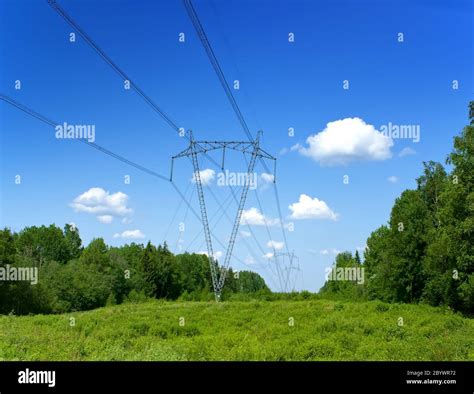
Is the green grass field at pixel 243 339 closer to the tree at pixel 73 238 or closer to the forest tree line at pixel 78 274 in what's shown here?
the forest tree line at pixel 78 274

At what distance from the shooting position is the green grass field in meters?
13.6

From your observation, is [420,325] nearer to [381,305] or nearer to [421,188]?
[381,305]

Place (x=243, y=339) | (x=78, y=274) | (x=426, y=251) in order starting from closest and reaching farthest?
(x=243, y=339), (x=426, y=251), (x=78, y=274)

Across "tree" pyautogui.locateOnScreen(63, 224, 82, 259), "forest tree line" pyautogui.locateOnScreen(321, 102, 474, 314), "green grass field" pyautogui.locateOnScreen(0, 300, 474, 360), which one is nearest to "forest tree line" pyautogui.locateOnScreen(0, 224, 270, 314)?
"tree" pyautogui.locateOnScreen(63, 224, 82, 259)

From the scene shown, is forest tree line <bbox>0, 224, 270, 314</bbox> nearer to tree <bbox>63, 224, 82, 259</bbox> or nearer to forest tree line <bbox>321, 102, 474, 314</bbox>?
tree <bbox>63, 224, 82, 259</bbox>

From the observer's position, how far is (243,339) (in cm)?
1775

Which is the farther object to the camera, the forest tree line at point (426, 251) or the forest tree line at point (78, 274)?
the forest tree line at point (78, 274)

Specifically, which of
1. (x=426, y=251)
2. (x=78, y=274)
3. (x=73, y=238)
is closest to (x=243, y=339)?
(x=426, y=251)

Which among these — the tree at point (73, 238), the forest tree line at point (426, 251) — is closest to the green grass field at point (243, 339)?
the forest tree line at point (426, 251)

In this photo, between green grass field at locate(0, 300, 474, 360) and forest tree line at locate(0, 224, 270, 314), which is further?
forest tree line at locate(0, 224, 270, 314)

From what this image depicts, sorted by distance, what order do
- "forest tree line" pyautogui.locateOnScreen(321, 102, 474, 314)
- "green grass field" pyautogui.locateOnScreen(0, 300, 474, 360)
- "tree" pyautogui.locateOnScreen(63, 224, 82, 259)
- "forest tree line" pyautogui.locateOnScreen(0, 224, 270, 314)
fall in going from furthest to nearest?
"tree" pyautogui.locateOnScreen(63, 224, 82, 259)
"forest tree line" pyautogui.locateOnScreen(0, 224, 270, 314)
"forest tree line" pyautogui.locateOnScreen(321, 102, 474, 314)
"green grass field" pyautogui.locateOnScreen(0, 300, 474, 360)

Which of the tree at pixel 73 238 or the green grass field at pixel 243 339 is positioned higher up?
the tree at pixel 73 238

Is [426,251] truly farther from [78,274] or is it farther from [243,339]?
[78,274]

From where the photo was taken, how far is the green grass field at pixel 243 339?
13633 millimetres
